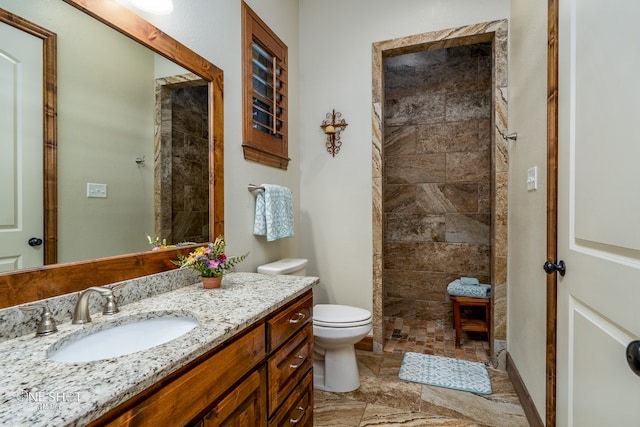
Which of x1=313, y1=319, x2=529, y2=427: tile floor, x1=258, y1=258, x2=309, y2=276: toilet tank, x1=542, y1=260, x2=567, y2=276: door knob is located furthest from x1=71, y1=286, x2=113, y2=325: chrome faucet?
x1=542, y1=260, x2=567, y2=276: door knob

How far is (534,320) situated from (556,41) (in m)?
1.28

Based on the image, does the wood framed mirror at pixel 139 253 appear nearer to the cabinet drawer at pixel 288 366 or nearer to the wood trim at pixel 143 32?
the wood trim at pixel 143 32

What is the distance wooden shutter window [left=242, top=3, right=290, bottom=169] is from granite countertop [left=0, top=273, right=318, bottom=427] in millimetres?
1137

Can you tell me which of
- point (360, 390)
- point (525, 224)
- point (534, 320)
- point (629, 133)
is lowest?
point (360, 390)

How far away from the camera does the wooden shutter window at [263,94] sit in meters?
1.99

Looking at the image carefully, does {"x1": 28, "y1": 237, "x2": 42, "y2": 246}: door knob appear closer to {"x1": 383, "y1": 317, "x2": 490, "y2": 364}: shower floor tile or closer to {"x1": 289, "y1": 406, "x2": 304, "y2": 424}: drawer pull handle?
{"x1": 289, "y1": 406, "x2": 304, "y2": 424}: drawer pull handle

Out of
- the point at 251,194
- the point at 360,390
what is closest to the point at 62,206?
the point at 251,194

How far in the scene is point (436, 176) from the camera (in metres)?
3.28

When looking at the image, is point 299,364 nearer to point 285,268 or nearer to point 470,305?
point 285,268

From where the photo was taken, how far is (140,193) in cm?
129

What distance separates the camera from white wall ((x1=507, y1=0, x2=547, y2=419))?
150 centimetres

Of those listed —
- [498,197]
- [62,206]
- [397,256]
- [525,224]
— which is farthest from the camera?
[397,256]

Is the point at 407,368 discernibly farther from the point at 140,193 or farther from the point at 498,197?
the point at 140,193

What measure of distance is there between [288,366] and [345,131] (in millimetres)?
1852
